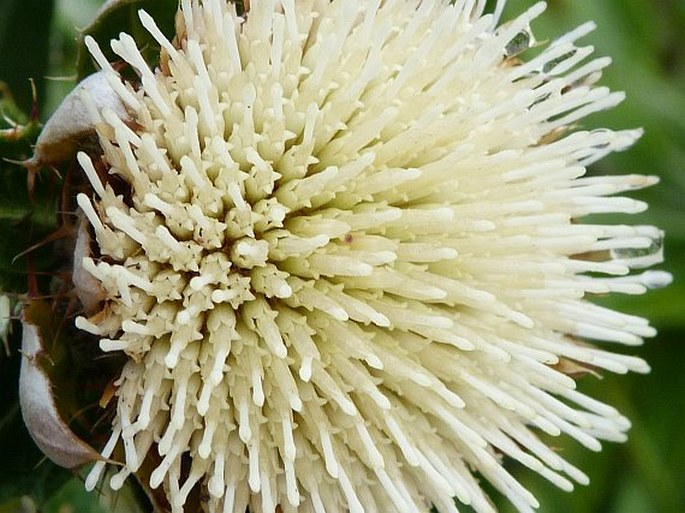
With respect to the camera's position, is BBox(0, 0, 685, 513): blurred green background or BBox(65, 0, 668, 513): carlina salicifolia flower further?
BBox(0, 0, 685, 513): blurred green background

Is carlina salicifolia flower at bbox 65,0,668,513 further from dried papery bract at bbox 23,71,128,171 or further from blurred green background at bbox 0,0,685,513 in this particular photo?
blurred green background at bbox 0,0,685,513

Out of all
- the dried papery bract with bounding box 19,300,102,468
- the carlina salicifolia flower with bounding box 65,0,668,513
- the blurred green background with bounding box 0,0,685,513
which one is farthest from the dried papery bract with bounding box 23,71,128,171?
the blurred green background with bounding box 0,0,685,513

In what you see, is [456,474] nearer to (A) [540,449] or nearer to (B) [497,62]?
(A) [540,449]

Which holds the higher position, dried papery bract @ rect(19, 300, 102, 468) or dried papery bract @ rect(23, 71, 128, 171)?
dried papery bract @ rect(23, 71, 128, 171)

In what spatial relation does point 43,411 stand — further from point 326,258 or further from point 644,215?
point 644,215

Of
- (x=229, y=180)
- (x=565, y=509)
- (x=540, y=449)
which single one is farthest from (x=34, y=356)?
(x=565, y=509)

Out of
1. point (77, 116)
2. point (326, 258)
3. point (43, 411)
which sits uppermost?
point (77, 116)

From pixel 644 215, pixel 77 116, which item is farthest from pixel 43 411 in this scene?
pixel 644 215

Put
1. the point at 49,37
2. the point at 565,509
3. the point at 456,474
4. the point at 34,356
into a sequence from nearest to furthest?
the point at 34,356
the point at 456,474
the point at 49,37
the point at 565,509
